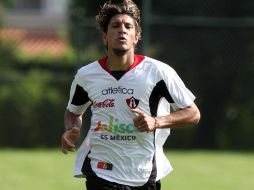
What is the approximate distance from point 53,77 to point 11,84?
78cm

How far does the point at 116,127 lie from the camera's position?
5871mm

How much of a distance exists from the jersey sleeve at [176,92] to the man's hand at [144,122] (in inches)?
14.4

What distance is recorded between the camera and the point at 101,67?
19.8ft

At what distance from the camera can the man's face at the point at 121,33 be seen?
230 inches

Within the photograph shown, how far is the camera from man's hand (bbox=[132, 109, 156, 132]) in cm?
550

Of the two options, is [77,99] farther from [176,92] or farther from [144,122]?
[144,122]

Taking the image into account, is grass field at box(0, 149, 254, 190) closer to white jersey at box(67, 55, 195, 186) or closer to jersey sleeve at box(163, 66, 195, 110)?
white jersey at box(67, 55, 195, 186)

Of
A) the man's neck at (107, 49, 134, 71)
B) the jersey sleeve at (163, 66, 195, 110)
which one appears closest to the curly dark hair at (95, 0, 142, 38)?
the man's neck at (107, 49, 134, 71)

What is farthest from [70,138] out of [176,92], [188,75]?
[188,75]

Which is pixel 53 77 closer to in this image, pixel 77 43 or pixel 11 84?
pixel 11 84

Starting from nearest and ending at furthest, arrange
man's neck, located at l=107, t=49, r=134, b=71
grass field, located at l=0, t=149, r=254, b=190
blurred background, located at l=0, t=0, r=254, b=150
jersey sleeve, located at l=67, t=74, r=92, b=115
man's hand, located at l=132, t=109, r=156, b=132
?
man's hand, located at l=132, t=109, r=156, b=132, man's neck, located at l=107, t=49, r=134, b=71, jersey sleeve, located at l=67, t=74, r=92, b=115, grass field, located at l=0, t=149, r=254, b=190, blurred background, located at l=0, t=0, r=254, b=150

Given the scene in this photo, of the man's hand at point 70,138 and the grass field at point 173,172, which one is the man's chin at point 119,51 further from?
the grass field at point 173,172

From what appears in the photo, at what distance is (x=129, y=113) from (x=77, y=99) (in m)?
0.52

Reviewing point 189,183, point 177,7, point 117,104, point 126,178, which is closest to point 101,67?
point 117,104
